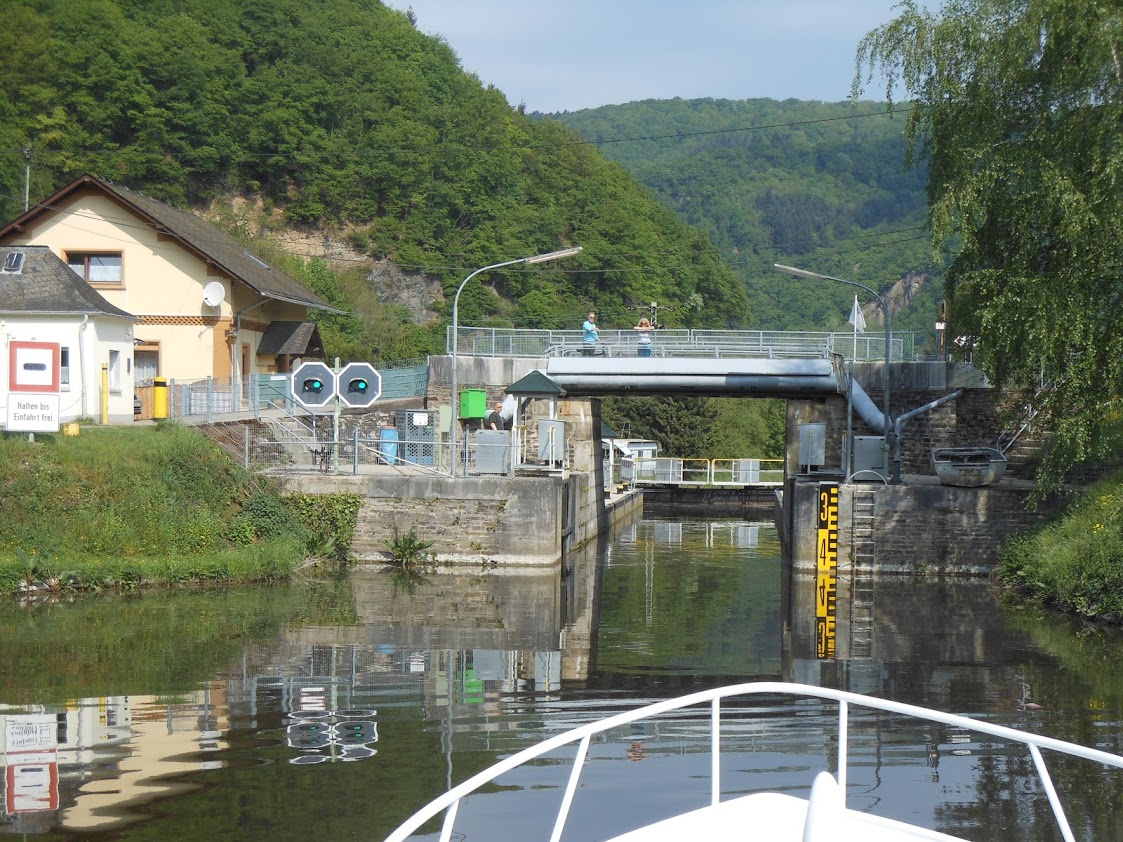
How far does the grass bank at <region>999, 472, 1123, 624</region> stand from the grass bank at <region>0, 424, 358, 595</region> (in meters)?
14.0

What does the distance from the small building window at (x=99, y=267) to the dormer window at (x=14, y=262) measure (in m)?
5.70

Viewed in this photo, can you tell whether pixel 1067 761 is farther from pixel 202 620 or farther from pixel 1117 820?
pixel 202 620

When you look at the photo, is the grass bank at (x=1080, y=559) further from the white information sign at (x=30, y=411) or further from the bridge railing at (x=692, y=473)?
the bridge railing at (x=692, y=473)

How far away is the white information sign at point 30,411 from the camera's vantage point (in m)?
23.0

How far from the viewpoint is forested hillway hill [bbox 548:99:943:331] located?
114m

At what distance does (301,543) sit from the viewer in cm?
2569

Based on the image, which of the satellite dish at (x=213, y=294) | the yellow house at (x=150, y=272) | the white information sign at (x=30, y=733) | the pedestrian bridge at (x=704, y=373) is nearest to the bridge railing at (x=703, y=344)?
the pedestrian bridge at (x=704, y=373)

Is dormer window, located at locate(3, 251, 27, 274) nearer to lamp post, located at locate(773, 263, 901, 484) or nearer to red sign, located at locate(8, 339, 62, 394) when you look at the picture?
red sign, located at locate(8, 339, 62, 394)

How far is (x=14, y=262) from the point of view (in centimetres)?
3055

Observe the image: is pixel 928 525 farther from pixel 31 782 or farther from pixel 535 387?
pixel 31 782

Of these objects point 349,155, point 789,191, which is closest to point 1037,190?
point 349,155

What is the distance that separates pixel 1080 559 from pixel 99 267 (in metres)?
28.0

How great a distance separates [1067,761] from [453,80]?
267 ft

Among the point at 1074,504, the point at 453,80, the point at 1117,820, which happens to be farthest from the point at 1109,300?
the point at 453,80
